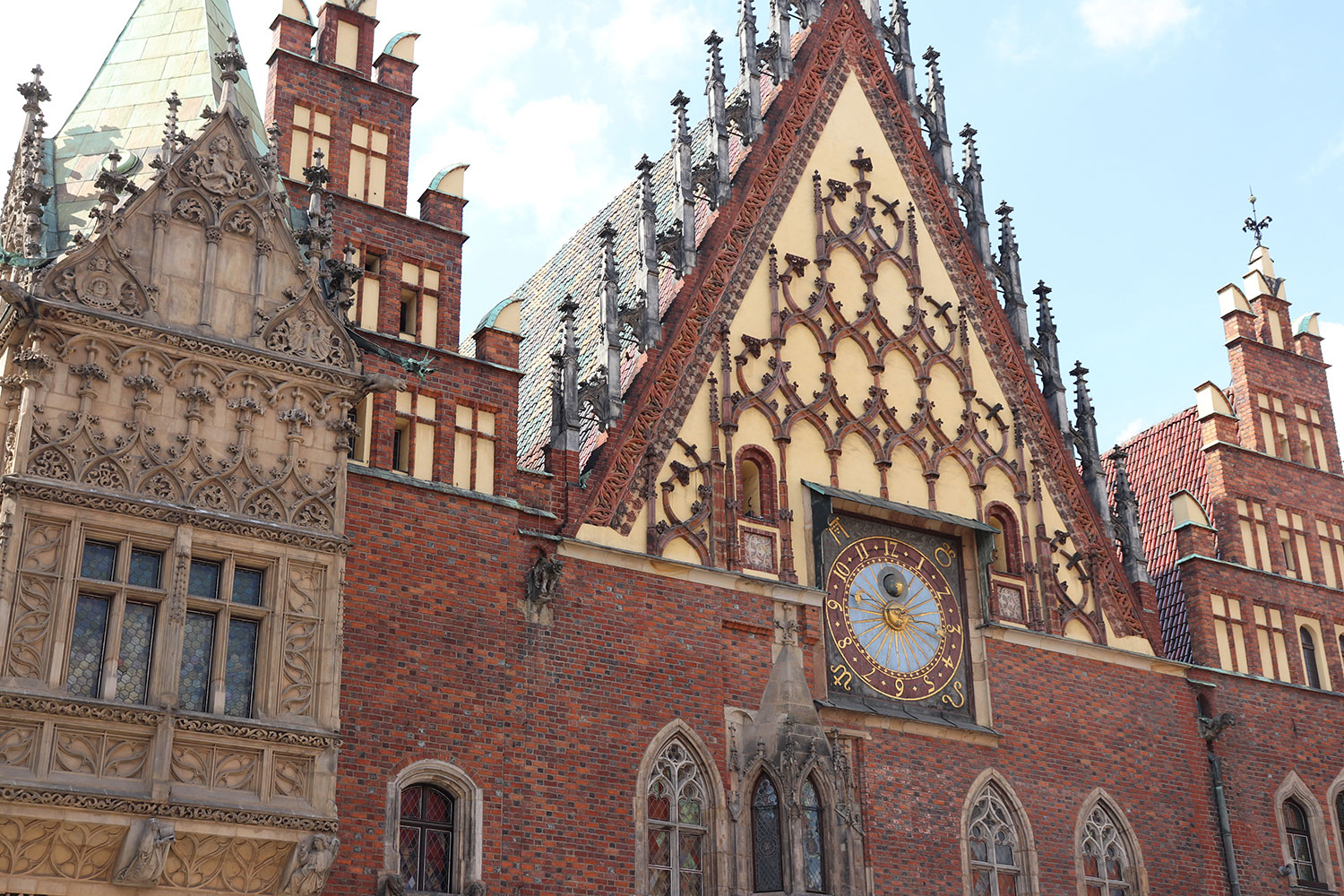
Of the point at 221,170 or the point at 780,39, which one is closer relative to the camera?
the point at 221,170

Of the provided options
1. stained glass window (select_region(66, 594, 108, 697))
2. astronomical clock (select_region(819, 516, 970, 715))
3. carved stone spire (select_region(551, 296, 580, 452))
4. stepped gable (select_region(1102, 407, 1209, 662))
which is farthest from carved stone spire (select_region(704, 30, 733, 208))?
stained glass window (select_region(66, 594, 108, 697))

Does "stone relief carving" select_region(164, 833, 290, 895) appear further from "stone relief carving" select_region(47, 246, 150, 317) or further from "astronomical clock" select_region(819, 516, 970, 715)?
"astronomical clock" select_region(819, 516, 970, 715)

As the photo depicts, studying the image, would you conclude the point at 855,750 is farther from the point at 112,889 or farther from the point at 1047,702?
the point at 112,889

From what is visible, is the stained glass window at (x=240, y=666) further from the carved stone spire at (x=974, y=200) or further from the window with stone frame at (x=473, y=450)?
the carved stone spire at (x=974, y=200)

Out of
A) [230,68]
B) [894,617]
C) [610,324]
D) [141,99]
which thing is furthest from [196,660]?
[894,617]

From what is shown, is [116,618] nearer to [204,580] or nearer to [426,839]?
[204,580]

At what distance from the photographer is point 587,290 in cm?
2178

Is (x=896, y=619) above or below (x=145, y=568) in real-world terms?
above

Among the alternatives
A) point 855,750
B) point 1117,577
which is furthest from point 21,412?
point 1117,577

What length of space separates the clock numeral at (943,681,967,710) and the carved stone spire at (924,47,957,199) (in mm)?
6503

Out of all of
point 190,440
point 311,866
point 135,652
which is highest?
point 190,440

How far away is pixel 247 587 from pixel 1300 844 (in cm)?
Result: 1329

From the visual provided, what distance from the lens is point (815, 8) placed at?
2056cm

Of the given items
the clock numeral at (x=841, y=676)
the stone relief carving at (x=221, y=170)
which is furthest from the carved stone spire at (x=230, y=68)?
the clock numeral at (x=841, y=676)
